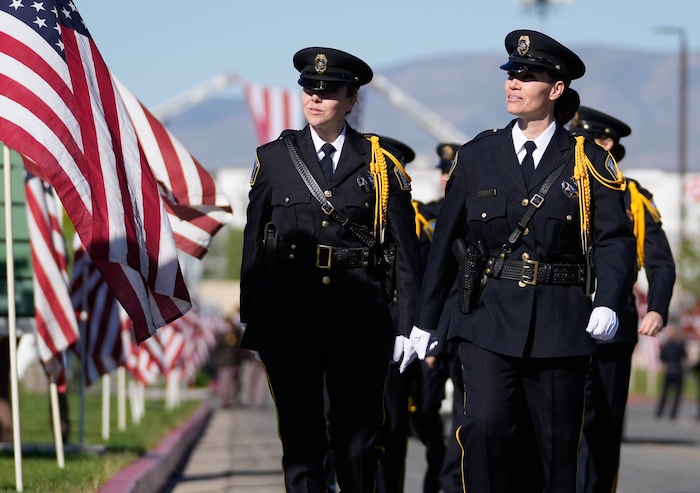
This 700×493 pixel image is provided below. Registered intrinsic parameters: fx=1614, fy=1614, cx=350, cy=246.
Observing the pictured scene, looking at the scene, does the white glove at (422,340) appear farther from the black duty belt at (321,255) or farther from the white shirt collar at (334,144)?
the white shirt collar at (334,144)

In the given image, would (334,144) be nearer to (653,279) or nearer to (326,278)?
(326,278)

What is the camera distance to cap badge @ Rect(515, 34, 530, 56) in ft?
22.9

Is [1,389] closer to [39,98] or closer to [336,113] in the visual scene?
[39,98]

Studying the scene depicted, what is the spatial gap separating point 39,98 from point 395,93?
94.1m

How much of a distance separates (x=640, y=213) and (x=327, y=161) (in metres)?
2.82

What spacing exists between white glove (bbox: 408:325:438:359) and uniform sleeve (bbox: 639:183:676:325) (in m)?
2.16

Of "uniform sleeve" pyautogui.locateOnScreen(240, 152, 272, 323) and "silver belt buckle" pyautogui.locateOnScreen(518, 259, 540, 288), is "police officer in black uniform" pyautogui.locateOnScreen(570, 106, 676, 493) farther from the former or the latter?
"uniform sleeve" pyautogui.locateOnScreen(240, 152, 272, 323)

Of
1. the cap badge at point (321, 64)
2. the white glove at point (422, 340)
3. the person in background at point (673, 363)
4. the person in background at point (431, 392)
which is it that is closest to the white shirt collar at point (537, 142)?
the white glove at point (422, 340)

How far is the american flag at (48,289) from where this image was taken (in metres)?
11.7

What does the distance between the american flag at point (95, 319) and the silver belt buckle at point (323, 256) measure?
7.19 metres

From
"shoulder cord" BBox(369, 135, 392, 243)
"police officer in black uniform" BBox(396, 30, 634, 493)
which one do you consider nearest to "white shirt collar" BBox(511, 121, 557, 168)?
"police officer in black uniform" BBox(396, 30, 634, 493)

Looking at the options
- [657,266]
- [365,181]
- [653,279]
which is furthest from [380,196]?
[657,266]

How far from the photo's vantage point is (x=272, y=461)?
15.3m

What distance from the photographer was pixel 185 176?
10.6 metres
